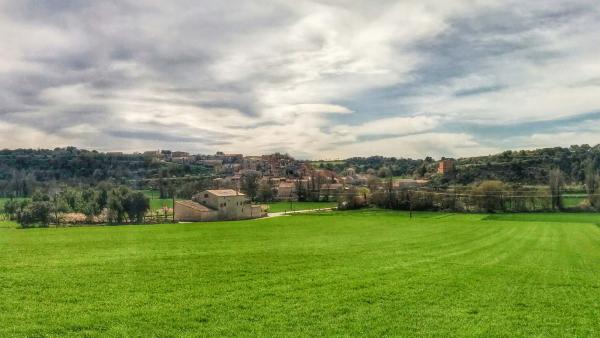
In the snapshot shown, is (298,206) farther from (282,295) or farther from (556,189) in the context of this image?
(282,295)

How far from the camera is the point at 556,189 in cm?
9781

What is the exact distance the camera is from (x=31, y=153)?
357 ft

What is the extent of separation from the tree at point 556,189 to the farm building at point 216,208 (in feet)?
206

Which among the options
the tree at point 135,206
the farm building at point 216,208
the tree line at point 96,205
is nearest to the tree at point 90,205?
the tree line at point 96,205

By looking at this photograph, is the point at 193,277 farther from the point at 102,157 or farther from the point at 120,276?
the point at 102,157

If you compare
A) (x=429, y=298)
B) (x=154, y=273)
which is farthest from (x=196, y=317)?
(x=429, y=298)

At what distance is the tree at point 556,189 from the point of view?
95.8 metres

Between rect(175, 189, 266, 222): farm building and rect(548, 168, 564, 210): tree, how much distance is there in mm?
62897

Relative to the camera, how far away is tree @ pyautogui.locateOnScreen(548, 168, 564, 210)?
314 ft

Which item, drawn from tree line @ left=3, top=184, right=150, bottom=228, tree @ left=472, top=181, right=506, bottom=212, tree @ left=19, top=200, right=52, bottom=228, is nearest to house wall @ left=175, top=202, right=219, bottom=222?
tree line @ left=3, top=184, right=150, bottom=228

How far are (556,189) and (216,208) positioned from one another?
73.9 metres

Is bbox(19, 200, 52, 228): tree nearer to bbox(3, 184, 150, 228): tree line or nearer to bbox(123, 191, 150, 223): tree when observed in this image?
bbox(3, 184, 150, 228): tree line

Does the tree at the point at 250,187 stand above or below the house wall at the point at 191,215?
above

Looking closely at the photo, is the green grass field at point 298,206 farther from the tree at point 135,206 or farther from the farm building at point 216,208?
the tree at point 135,206
